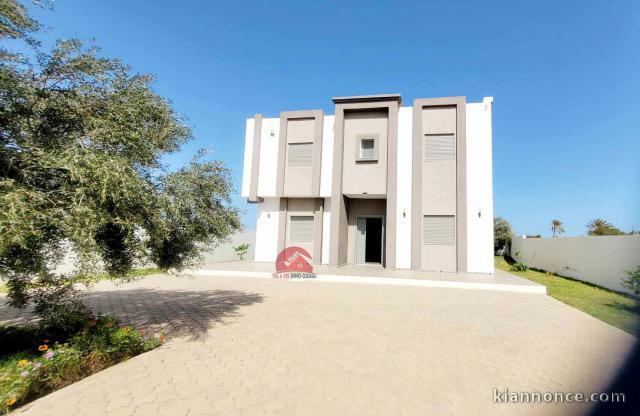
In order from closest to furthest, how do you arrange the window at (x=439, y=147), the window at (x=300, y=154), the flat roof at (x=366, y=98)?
1. the window at (x=439, y=147)
2. the flat roof at (x=366, y=98)
3. the window at (x=300, y=154)

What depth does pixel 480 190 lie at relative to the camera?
47.4 feet

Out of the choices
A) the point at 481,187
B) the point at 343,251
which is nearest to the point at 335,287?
the point at 343,251

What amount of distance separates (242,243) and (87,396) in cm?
1797

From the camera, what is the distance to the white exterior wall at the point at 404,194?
15164 millimetres

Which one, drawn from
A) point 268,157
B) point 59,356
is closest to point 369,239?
point 268,157

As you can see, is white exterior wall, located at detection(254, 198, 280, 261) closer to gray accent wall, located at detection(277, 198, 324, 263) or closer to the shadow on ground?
gray accent wall, located at detection(277, 198, 324, 263)

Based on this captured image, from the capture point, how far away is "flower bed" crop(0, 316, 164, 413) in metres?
3.49

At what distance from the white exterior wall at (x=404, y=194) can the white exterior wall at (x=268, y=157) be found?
6.80 m

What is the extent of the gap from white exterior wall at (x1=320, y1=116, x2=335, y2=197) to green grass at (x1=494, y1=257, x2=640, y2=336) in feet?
34.1

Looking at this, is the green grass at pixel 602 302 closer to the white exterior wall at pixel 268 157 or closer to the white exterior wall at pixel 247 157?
the white exterior wall at pixel 268 157

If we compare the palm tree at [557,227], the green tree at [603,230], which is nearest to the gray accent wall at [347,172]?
the green tree at [603,230]

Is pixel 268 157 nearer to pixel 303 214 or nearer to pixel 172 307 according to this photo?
Result: pixel 303 214

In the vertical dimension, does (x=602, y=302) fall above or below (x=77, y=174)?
below

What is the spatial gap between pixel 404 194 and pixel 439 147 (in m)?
2.90
